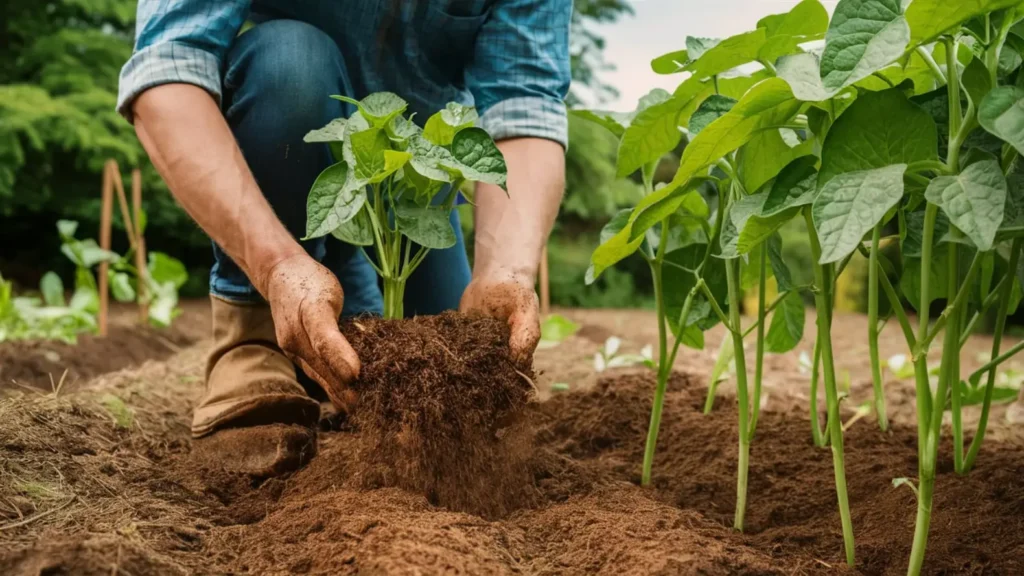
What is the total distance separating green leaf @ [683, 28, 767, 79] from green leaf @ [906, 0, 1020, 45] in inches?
10.2

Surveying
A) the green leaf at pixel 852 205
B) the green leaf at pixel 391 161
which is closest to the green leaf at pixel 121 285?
the green leaf at pixel 391 161

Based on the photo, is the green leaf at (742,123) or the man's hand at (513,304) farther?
the man's hand at (513,304)

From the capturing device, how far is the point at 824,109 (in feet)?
3.46

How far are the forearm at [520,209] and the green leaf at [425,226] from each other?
0.55 ft

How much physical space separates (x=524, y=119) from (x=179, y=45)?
0.67 meters

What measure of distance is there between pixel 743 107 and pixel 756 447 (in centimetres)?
88

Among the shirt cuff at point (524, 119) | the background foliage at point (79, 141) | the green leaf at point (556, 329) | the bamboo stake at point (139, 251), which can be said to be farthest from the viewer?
the background foliage at point (79, 141)

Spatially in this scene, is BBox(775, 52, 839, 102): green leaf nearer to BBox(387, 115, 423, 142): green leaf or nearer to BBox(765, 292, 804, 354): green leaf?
BBox(387, 115, 423, 142): green leaf

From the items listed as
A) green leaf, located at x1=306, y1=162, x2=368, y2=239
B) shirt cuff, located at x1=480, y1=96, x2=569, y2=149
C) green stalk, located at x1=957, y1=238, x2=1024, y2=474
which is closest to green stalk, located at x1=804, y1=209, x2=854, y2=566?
green stalk, located at x1=957, y1=238, x2=1024, y2=474

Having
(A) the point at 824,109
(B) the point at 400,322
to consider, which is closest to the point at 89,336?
(B) the point at 400,322

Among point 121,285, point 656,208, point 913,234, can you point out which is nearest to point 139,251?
point 121,285

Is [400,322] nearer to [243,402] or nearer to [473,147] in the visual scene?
[473,147]

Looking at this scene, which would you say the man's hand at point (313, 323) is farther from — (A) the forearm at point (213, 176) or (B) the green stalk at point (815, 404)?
(B) the green stalk at point (815, 404)

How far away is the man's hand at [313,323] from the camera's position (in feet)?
4.00
